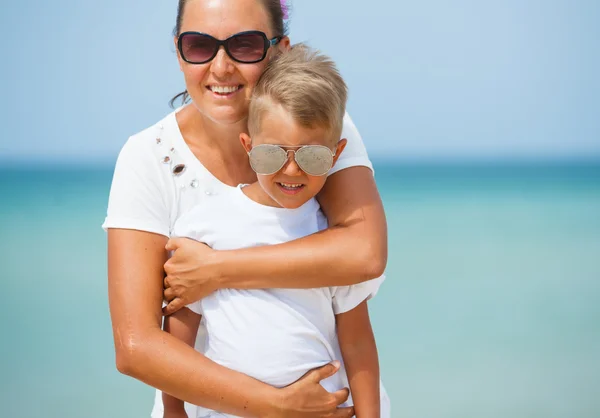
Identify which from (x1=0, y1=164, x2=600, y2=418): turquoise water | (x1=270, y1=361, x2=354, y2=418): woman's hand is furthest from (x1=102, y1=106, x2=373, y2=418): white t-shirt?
(x1=0, y1=164, x2=600, y2=418): turquoise water

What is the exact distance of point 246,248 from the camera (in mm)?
2191

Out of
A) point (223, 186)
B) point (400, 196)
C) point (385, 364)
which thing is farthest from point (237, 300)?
point (400, 196)

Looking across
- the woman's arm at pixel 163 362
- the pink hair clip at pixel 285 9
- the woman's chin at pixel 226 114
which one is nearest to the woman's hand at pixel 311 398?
the woman's arm at pixel 163 362

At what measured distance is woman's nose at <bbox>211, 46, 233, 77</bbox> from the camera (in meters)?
2.21

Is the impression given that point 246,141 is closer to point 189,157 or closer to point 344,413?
point 189,157

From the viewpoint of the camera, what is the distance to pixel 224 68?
7.25 feet

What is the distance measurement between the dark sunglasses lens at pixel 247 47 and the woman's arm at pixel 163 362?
1.81ft

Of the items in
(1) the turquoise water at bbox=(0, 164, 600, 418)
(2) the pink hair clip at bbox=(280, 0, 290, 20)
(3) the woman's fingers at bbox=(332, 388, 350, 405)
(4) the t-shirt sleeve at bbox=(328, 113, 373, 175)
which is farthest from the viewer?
(1) the turquoise water at bbox=(0, 164, 600, 418)

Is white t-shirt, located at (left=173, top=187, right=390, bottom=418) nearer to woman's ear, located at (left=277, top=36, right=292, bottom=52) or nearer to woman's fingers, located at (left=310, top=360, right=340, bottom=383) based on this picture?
woman's fingers, located at (left=310, top=360, right=340, bottom=383)

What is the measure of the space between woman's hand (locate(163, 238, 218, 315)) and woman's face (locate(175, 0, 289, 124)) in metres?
0.37

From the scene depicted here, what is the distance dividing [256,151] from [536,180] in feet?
79.1

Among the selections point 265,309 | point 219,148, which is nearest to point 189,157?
point 219,148

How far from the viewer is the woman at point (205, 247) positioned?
210cm

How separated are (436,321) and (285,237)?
17.1 ft
